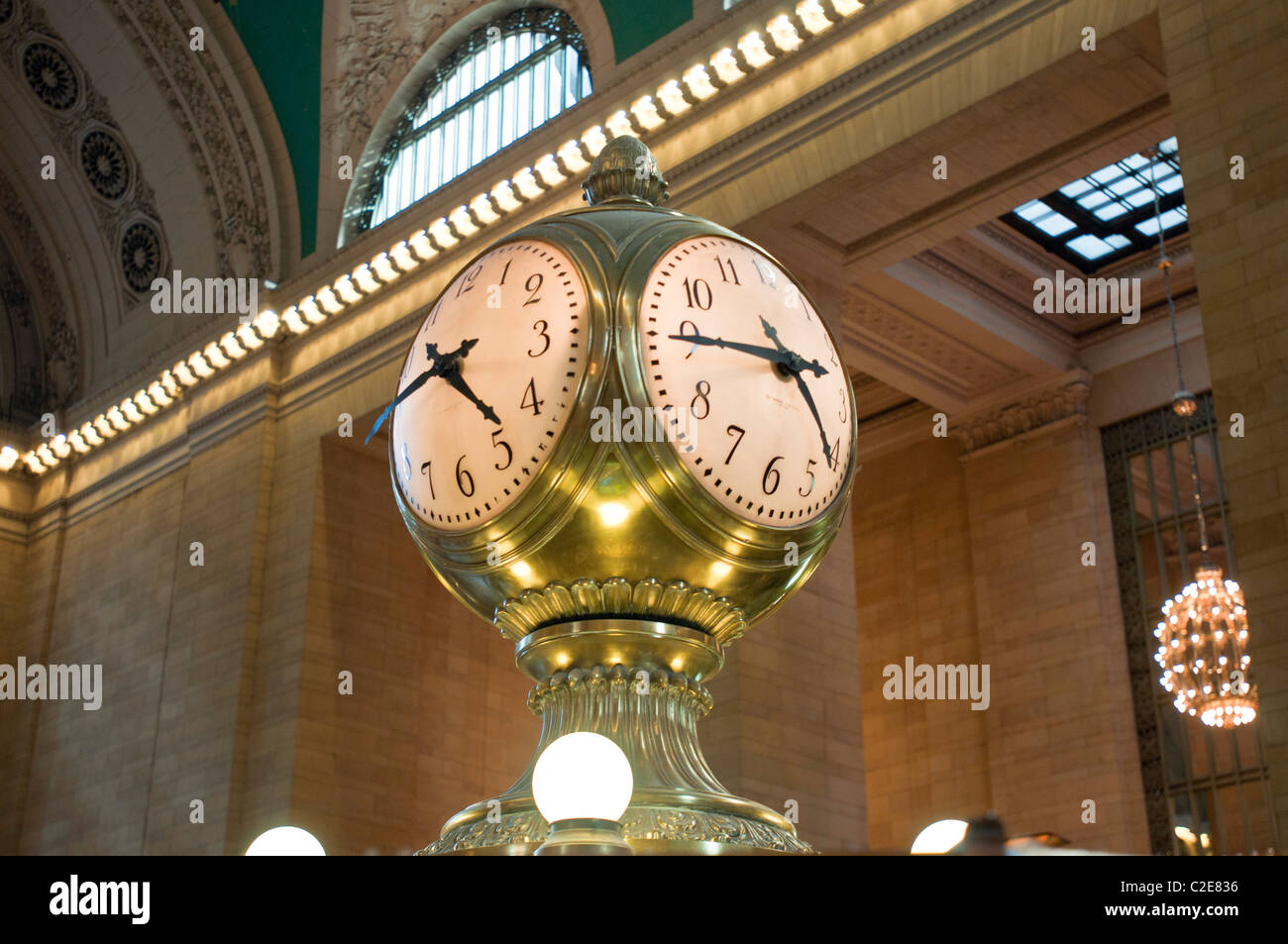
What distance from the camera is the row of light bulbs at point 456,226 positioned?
1059cm

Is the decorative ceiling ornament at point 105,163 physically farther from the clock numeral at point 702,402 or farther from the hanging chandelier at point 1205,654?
the clock numeral at point 702,402

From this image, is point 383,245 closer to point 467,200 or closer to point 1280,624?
point 467,200

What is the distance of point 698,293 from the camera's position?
1.34 metres

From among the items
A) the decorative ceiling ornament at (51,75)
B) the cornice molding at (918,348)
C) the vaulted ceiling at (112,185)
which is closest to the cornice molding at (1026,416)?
the cornice molding at (918,348)

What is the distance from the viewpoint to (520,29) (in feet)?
45.1

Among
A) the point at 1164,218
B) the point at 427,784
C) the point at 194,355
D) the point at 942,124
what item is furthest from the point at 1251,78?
the point at 194,355

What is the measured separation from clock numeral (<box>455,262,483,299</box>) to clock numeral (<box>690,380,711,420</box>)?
0.26 m

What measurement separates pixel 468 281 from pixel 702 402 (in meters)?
0.28

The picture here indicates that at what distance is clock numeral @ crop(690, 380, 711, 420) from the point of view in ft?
4.21

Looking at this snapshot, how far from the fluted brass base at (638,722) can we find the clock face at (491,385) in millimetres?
139

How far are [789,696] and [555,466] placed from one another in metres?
9.25

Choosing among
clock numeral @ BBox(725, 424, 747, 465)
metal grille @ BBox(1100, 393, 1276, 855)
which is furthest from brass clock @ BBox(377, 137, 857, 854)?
metal grille @ BBox(1100, 393, 1276, 855)

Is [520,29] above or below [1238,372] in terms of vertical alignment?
above
